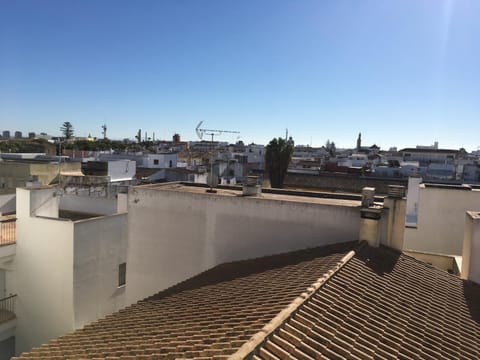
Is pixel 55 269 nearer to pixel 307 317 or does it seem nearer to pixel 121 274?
pixel 121 274

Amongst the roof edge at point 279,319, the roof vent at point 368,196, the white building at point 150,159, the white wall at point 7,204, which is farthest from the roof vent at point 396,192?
the white building at point 150,159

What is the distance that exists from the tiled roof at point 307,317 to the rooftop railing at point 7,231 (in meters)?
9.12

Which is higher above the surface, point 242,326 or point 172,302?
point 242,326

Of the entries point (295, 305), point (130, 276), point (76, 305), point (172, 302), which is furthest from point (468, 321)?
point (76, 305)

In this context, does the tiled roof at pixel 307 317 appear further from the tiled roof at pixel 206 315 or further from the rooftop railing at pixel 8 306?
the rooftop railing at pixel 8 306

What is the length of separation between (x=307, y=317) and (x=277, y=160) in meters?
26.4

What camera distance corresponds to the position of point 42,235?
46.7 feet

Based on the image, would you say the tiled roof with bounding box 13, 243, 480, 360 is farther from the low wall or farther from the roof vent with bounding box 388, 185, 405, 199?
the low wall

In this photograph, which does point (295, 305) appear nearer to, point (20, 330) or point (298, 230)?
point (298, 230)

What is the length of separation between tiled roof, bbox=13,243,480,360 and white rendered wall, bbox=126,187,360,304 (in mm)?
784

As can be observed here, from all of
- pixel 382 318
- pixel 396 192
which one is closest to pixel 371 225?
pixel 396 192

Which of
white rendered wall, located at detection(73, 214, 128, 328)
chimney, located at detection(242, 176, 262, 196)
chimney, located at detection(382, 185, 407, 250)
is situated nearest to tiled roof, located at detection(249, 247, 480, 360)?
chimney, located at detection(382, 185, 407, 250)

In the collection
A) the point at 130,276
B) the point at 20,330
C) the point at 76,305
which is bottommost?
the point at 20,330

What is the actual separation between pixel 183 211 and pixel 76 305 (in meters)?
6.35
